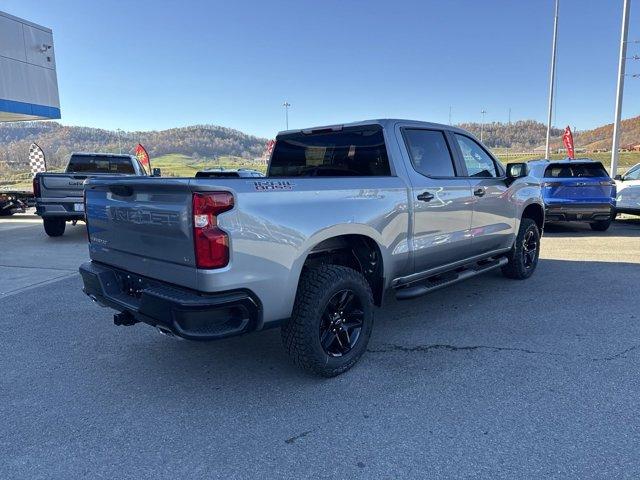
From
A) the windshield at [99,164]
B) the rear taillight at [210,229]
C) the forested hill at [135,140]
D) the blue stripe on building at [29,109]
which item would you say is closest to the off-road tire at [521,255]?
the rear taillight at [210,229]

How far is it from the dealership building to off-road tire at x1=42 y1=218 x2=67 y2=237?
759cm

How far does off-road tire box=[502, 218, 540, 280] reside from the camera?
5977mm

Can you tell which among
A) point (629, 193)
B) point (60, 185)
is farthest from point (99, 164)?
point (629, 193)

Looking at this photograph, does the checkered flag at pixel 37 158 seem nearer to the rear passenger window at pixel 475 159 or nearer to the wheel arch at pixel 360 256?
the rear passenger window at pixel 475 159

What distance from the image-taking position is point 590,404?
3.01 metres

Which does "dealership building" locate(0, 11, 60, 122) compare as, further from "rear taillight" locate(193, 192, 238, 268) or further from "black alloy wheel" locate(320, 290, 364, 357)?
"black alloy wheel" locate(320, 290, 364, 357)

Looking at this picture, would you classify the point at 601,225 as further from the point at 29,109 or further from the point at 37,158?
the point at 37,158

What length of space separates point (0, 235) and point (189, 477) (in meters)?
10.9

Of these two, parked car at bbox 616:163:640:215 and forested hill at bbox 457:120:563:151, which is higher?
forested hill at bbox 457:120:563:151

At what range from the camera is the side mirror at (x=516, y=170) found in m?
5.35

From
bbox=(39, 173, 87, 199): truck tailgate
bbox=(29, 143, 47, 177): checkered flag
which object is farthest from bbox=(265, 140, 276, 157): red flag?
bbox=(29, 143, 47, 177): checkered flag

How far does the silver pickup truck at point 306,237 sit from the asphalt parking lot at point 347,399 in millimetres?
460

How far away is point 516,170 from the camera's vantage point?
5.38 metres

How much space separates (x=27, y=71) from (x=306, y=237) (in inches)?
697
